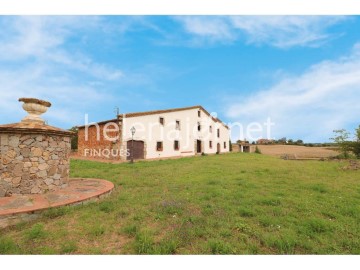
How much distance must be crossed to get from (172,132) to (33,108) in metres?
18.8

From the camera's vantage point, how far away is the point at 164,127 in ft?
77.9

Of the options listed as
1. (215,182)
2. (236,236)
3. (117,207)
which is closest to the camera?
(236,236)

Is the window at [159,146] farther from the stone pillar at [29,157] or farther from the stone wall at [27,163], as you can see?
the stone wall at [27,163]

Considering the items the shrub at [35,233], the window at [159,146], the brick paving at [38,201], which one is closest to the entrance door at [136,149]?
the window at [159,146]

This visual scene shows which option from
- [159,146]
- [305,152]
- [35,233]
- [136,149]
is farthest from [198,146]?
[35,233]

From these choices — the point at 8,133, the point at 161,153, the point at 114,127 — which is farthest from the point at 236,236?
the point at 161,153

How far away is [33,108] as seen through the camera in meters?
6.30

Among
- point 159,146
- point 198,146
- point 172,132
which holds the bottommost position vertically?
point 198,146

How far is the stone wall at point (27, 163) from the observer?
5.54 meters

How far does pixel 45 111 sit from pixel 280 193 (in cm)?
790

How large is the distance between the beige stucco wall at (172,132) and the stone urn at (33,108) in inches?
510

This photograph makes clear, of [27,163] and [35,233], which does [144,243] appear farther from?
[27,163]

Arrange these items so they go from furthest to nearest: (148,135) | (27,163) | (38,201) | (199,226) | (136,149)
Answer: (148,135), (136,149), (27,163), (38,201), (199,226)

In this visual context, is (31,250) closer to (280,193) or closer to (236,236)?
(236,236)
